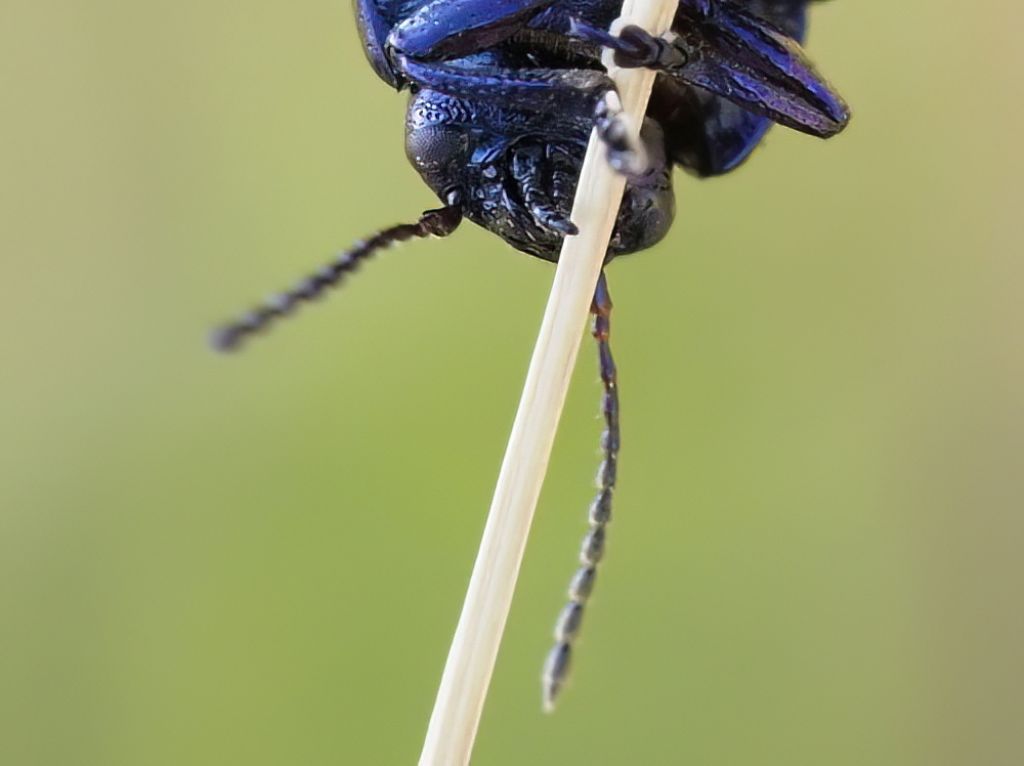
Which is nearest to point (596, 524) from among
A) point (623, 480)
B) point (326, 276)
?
point (326, 276)

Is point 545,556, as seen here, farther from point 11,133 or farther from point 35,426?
point 11,133

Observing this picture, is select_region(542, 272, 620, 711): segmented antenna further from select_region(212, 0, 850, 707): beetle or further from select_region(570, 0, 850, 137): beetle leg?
select_region(570, 0, 850, 137): beetle leg

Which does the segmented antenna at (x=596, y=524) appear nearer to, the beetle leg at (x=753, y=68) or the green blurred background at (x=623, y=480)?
the beetle leg at (x=753, y=68)

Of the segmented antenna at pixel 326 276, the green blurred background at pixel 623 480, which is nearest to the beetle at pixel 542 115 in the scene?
the segmented antenna at pixel 326 276

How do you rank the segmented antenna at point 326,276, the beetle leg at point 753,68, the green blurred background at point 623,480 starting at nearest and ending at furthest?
the segmented antenna at point 326,276, the beetle leg at point 753,68, the green blurred background at point 623,480

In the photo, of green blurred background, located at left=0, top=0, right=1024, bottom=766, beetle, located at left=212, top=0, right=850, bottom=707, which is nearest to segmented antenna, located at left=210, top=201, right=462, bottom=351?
beetle, located at left=212, top=0, right=850, bottom=707

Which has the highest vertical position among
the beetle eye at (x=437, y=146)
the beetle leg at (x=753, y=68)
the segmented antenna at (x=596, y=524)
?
the beetle leg at (x=753, y=68)

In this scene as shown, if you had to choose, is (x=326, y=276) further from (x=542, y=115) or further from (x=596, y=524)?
(x=596, y=524)

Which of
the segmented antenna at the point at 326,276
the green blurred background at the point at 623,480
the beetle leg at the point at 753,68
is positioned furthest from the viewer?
the green blurred background at the point at 623,480
